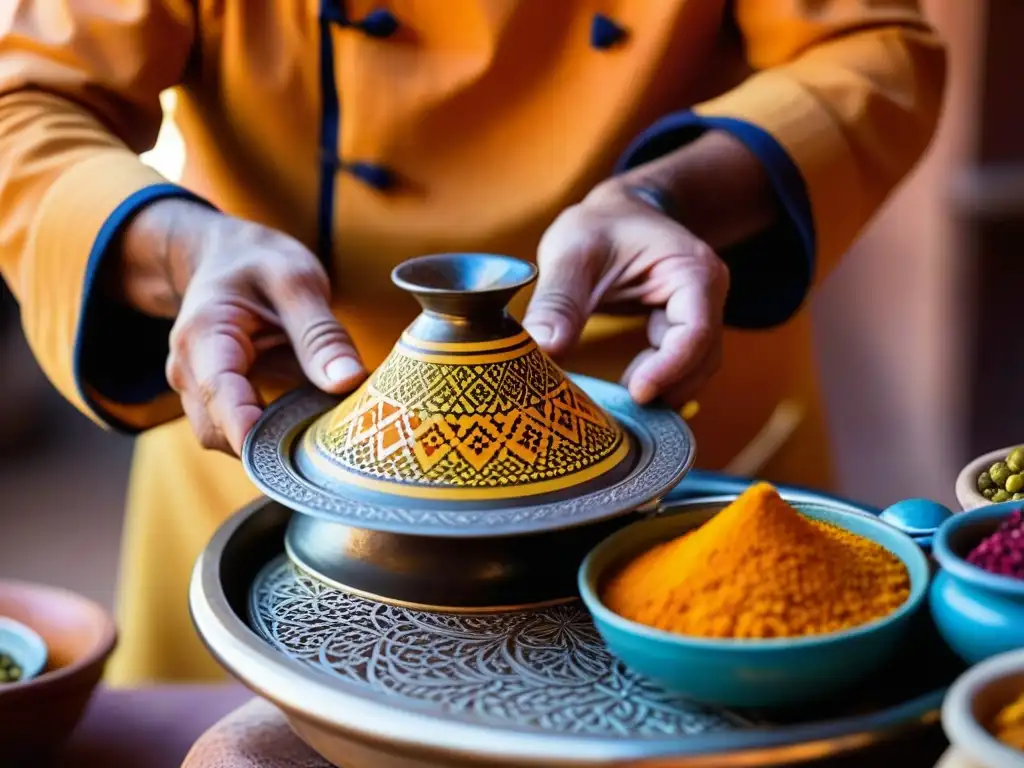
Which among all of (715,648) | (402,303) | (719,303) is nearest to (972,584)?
(715,648)

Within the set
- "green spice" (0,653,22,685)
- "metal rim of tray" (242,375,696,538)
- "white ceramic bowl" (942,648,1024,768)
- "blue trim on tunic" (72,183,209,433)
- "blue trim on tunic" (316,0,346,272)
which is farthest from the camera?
"blue trim on tunic" (316,0,346,272)

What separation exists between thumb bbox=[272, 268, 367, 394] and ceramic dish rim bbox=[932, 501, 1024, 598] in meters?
0.46

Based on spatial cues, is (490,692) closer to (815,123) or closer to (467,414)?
(467,414)

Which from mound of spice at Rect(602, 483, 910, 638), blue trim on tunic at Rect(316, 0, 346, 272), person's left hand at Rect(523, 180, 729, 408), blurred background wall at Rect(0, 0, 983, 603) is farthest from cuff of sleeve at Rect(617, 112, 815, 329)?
blurred background wall at Rect(0, 0, 983, 603)

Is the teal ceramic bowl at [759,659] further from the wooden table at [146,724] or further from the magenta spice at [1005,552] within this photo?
the wooden table at [146,724]

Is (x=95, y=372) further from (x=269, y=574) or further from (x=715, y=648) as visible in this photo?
(x=715, y=648)

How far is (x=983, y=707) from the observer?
55 cm

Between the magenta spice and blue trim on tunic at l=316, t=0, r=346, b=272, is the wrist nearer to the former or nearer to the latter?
blue trim on tunic at l=316, t=0, r=346, b=272

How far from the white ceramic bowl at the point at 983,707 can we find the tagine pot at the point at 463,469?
24cm

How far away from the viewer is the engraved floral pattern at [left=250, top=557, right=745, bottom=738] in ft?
2.16

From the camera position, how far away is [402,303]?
1.27m

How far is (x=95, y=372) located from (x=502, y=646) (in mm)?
584

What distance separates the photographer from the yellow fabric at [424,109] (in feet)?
3.87

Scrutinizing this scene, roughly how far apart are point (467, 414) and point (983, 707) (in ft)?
1.20
